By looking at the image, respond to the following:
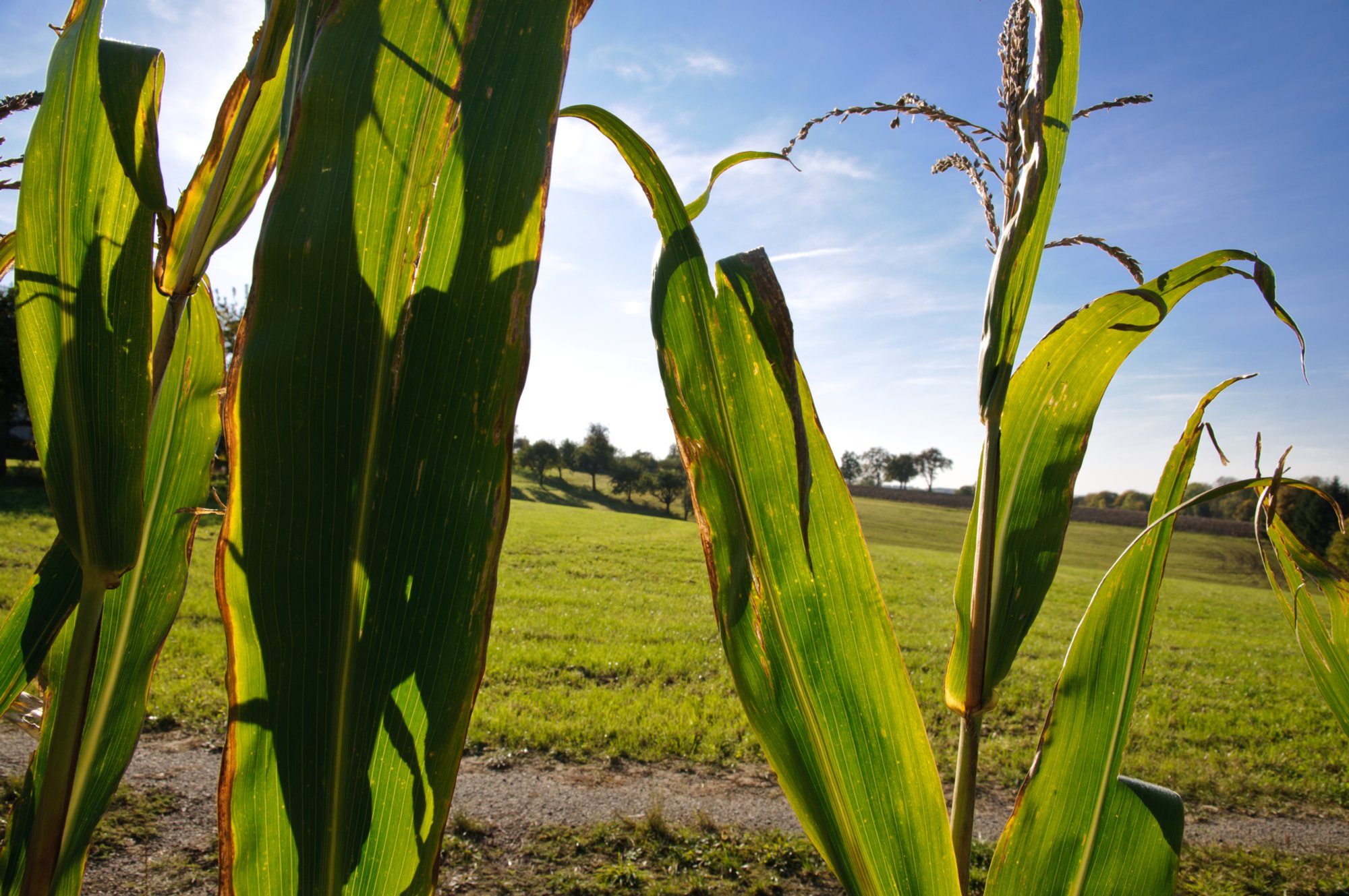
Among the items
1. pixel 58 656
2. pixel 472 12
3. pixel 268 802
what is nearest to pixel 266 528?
pixel 268 802

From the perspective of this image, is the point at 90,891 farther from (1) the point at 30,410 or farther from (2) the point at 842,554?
(2) the point at 842,554

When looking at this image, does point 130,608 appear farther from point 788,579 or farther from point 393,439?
point 788,579

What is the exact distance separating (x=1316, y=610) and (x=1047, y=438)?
41cm

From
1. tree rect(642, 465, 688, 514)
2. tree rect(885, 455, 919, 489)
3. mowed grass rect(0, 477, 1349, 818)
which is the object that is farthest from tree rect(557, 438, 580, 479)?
mowed grass rect(0, 477, 1349, 818)

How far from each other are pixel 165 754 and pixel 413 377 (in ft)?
20.1

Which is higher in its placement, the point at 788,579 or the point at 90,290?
the point at 90,290

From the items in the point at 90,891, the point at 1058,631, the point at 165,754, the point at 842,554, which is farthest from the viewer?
the point at 1058,631

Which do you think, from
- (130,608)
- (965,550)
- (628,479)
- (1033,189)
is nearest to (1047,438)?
(965,550)

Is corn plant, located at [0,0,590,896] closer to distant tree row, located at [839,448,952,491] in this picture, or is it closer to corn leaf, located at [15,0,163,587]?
corn leaf, located at [15,0,163,587]

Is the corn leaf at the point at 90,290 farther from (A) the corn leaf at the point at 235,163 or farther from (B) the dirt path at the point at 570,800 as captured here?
(B) the dirt path at the point at 570,800

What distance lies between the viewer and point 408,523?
436 mm

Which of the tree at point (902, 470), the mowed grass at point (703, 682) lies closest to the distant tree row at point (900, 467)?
the tree at point (902, 470)

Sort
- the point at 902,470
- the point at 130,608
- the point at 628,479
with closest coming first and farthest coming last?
the point at 130,608 → the point at 628,479 → the point at 902,470

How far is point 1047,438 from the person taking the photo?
0.68 meters
